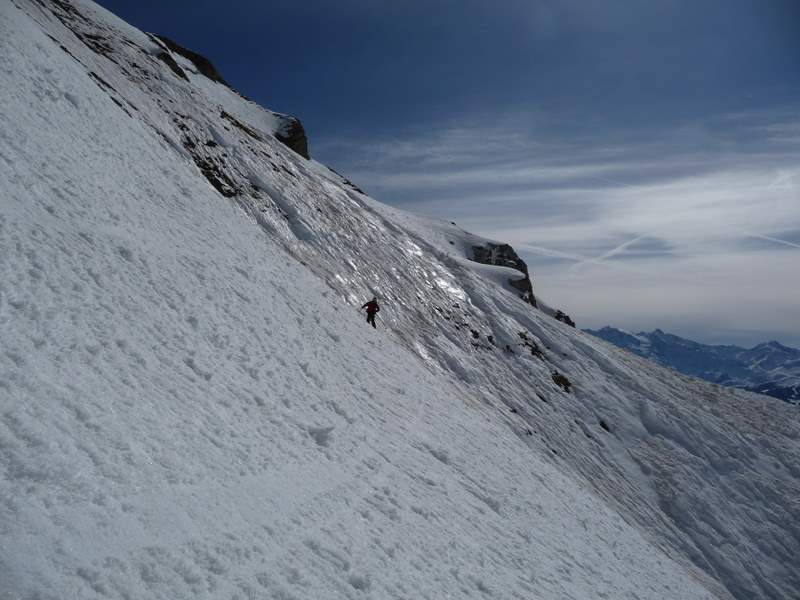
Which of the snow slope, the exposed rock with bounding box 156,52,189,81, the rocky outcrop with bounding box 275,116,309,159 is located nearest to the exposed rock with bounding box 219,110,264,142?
the snow slope

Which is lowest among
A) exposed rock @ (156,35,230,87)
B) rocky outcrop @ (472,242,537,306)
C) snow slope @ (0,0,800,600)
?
snow slope @ (0,0,800,600)

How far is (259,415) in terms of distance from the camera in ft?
31.5

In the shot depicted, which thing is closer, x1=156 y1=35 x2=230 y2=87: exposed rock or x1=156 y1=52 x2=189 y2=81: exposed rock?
x1=156 y1=52 x2=189 y2=81: exposed rock

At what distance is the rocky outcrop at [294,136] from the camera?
49875 millimetres

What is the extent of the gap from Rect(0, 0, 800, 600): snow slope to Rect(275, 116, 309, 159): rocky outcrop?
17.4 m

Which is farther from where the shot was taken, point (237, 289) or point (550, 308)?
point (550, 308)

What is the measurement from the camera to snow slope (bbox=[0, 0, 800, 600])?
6086mm

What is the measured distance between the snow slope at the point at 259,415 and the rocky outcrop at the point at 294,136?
17.4 meters

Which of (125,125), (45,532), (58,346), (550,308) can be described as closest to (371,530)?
(45,532)

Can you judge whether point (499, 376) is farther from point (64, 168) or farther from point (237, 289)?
point (64, 168)

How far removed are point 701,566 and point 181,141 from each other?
3145 centimetres

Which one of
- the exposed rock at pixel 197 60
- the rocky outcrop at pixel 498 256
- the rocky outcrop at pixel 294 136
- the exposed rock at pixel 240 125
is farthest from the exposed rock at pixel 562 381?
the exposed rock at pixel 197 60

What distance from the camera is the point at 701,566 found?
2369 cm

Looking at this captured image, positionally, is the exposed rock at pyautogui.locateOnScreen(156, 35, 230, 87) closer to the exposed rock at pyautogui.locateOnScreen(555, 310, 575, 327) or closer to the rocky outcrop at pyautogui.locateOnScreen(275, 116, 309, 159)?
the rocky outcrop at pyautogui.locateOnScreen(275, 116, 309, 159)
